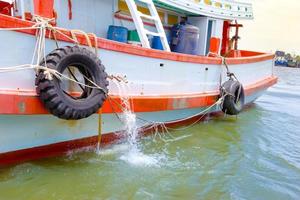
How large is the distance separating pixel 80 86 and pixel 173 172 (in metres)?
1.58

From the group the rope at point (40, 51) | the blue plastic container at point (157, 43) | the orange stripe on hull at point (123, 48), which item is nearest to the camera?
the orange stripe on hull at point (123, 48)

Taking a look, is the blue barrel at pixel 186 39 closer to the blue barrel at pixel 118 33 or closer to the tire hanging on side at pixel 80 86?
the blue barrel at pixel 118 33

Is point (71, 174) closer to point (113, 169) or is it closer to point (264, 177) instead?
point (113, 169)

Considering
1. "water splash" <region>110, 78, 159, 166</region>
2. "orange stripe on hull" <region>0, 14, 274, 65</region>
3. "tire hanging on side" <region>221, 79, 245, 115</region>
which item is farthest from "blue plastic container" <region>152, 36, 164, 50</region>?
"tire hanging on side" <region>221, 79, 245, 115</region>

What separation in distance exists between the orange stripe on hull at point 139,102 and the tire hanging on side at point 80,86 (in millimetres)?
128

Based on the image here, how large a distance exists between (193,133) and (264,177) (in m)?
1.99

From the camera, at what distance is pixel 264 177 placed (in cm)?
457

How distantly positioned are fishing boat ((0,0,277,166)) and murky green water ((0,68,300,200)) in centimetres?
31

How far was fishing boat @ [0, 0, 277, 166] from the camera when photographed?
3.73 meters

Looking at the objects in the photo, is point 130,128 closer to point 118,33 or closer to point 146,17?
point 118,33

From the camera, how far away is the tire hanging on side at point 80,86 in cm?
372

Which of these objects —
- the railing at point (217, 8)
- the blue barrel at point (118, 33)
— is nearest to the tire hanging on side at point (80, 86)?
the blue barrel at point (118, 33)

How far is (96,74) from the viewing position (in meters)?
4.17

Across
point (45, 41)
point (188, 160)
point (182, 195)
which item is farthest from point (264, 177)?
point (45, 41)
